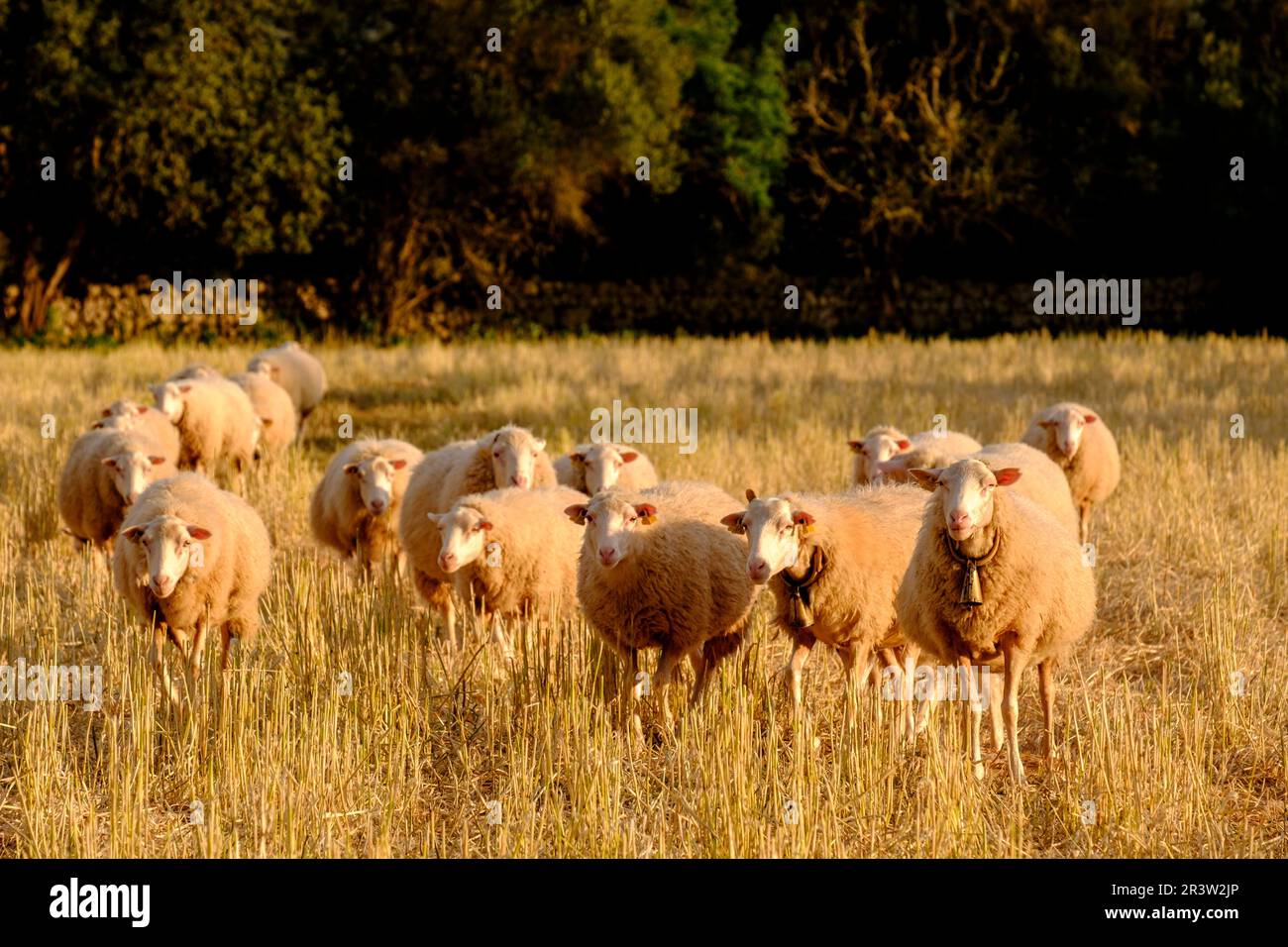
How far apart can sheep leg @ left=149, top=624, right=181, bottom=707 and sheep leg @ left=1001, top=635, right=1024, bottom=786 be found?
3501 mm

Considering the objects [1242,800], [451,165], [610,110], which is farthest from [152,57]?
[1242,800]

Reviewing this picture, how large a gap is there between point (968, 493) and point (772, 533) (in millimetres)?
856

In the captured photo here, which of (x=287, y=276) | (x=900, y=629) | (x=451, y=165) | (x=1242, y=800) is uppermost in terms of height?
(x=451, y=165)

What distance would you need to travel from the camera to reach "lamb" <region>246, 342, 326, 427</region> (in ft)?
59.0

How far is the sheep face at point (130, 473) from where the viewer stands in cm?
931

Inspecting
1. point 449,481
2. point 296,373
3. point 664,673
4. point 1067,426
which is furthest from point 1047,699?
point 296,373

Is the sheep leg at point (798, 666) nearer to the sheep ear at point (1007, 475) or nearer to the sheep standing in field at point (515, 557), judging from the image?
the sheep ear at point (1007, 475)

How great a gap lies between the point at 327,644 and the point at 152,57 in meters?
23.3

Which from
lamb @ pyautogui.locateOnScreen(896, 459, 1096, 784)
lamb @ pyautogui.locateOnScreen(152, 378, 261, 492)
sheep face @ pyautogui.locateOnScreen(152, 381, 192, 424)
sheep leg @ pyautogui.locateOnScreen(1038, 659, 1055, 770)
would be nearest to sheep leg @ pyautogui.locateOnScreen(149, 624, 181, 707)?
lamb @ pyautogui.locateOnScreen(896, 459, 1096, 784)

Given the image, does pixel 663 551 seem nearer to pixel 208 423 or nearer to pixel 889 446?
pixel 889 446

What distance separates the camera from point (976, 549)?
6098 mm

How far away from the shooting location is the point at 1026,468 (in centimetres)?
882

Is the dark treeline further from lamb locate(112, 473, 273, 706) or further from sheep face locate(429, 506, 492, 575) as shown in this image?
sheep face locate(429, 506, 492, 575)
